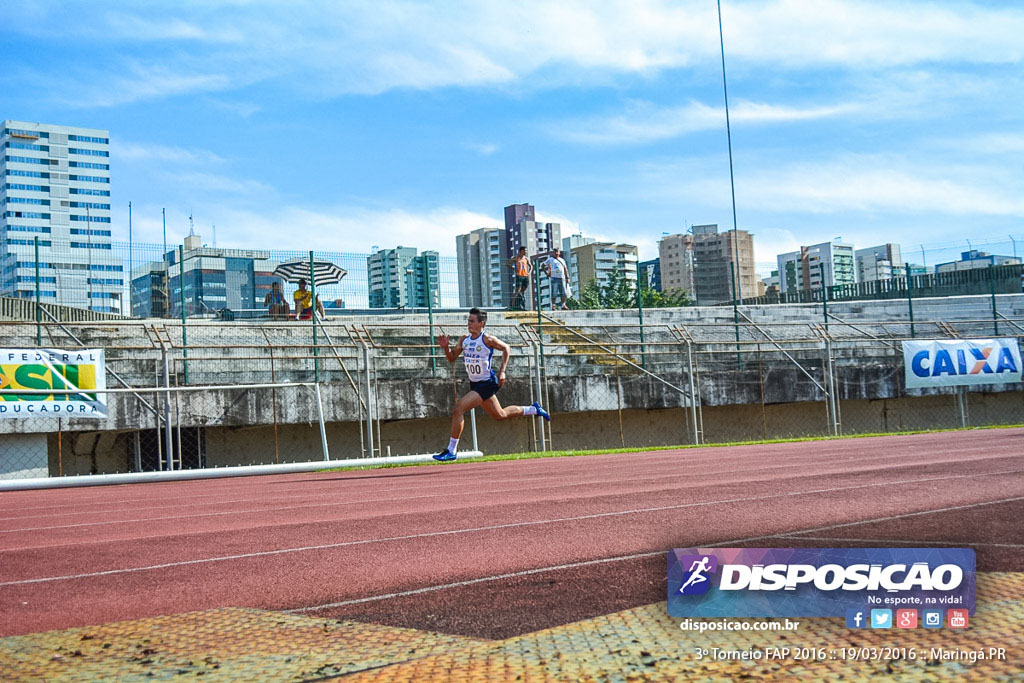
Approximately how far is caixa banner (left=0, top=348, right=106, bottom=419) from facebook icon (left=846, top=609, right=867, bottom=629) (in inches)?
567

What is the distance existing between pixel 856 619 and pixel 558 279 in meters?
24.3

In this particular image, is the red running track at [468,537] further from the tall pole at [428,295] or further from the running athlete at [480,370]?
the tall pole at [428,295]

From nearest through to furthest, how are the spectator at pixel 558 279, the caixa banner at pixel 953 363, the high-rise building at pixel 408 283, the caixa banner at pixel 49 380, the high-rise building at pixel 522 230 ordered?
the caixa banner at pixel 49 380 → the high-rise building at pixel 408 283 → the caixa banner at pixel 953 363 → the spectator at pixel 558 279 → the high-rise building at pixel 522 230

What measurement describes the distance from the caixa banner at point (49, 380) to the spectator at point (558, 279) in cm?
1327

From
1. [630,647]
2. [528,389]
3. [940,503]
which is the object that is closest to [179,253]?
[528,389]

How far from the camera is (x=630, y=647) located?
2.93m

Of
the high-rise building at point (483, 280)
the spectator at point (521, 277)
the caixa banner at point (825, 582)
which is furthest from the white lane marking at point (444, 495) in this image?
the spectator at point (521, 277)

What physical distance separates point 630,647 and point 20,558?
14.6 ft

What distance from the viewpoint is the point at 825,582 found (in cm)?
288

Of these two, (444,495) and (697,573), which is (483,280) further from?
(697,573)

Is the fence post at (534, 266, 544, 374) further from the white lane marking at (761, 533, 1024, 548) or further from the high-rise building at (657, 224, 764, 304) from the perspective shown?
the white lane marking at (761, 533, 1024, 548)

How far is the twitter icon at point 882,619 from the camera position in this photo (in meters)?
2.74

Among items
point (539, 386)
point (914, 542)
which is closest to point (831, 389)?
point (539, 386)

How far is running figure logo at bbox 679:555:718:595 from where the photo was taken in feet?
10.1
